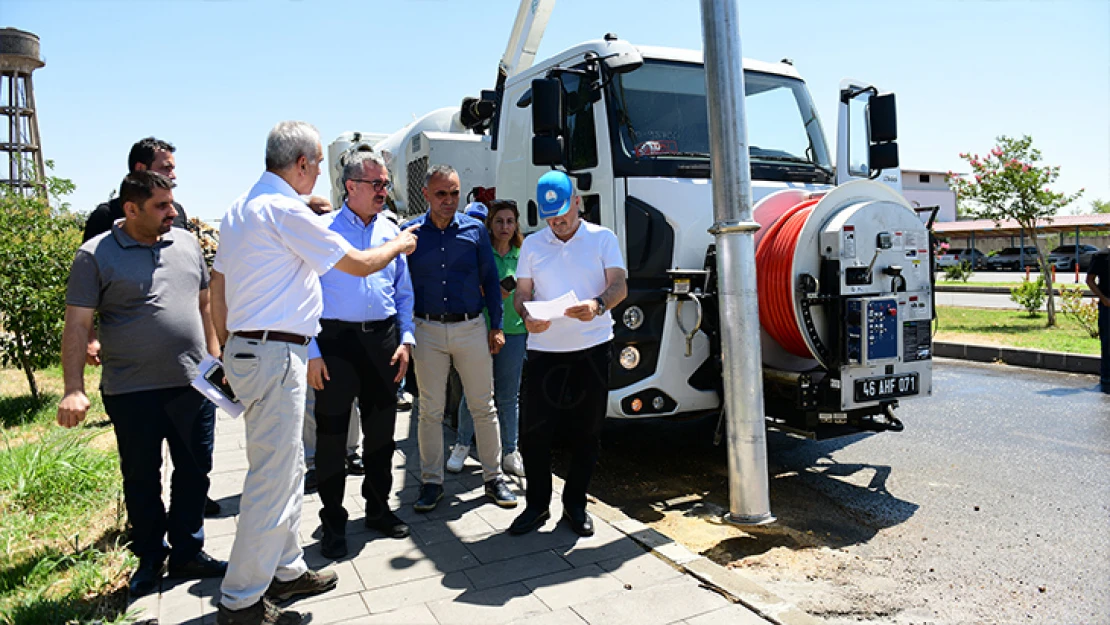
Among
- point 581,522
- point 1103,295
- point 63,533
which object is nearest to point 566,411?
point 581,522

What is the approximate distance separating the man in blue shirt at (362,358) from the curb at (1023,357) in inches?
363

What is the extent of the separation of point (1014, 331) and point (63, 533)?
13832 millimetres

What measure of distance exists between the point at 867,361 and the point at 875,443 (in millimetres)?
2173

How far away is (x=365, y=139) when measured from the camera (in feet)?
34.3

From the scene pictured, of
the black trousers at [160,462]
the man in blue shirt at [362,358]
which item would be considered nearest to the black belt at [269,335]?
the man in blue shirt at [362,358]

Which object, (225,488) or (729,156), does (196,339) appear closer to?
(225,488)

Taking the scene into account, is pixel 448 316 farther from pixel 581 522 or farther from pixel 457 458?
pixel 581 522

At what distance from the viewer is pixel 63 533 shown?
14.6 ft

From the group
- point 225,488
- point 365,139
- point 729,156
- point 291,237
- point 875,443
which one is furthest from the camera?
point 365,139

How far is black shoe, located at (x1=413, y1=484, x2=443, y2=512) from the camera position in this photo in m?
4.76

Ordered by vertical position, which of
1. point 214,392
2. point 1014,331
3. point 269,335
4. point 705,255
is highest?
point 705,255

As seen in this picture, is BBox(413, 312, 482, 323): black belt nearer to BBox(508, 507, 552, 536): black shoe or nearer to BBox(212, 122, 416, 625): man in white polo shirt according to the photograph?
BBox(508, 507, 552, 536): black shoe

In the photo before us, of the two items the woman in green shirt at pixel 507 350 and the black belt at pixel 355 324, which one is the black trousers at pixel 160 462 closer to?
the black belt at pixel 355 324

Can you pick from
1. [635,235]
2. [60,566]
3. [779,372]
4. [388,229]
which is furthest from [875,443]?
[60,566]
